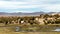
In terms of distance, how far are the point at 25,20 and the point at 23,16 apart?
17 cm

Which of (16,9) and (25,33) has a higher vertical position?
(16,9)

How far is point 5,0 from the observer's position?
6.49 meters

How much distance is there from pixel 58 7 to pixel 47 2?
17.4 inches

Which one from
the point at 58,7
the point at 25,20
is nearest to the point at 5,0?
the point at 25,20

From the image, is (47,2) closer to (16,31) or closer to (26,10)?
(26,10)

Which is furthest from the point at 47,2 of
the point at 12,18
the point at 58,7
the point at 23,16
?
the point at 12,18

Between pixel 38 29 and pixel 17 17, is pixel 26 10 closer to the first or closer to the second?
pixel 17 17

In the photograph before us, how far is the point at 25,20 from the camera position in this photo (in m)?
6.50

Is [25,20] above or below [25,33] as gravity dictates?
above

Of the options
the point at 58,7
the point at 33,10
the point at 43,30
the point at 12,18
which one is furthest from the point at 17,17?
the point at 58,7

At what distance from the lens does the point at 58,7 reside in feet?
21.2

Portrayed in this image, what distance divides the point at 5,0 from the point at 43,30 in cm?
178

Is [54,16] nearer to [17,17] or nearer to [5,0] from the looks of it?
[17,17]

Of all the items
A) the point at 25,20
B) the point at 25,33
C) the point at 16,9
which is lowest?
the point at 25,33
